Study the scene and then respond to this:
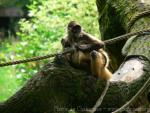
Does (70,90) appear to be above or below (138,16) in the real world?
below

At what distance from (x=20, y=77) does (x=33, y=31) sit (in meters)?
1.31

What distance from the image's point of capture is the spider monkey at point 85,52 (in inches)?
195

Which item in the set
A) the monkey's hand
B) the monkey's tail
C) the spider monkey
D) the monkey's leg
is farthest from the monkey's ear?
the monkey's tail

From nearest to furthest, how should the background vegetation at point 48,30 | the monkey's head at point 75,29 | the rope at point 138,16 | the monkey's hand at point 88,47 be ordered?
the monkey's hand at point 88,47 → the monkey's head at point 75,29 → the rope at point 138,16 → the background vegetation at point 48,30

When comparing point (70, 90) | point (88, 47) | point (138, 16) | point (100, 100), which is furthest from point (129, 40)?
point (70, 90)

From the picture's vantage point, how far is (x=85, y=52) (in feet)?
16.5

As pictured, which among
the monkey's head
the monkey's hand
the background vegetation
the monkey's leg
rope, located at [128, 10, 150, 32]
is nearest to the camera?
the monkey's leg

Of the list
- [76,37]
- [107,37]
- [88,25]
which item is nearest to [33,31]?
[88,25]

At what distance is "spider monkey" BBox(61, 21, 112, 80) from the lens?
16.2 ft

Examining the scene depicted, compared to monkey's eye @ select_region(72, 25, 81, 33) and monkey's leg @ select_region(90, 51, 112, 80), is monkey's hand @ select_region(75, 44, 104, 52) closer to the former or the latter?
monkey's leg @ select_region(90, 51, 112, 80)

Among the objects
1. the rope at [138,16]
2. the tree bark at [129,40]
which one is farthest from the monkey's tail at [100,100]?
the rope at [138,16]

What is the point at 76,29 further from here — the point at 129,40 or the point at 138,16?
the point at 138,16

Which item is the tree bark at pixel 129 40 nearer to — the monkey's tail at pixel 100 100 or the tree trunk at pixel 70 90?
the tree trunk at pixel 70 90

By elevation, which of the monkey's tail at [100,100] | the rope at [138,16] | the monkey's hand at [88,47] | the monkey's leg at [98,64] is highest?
the rope at [138,16]
